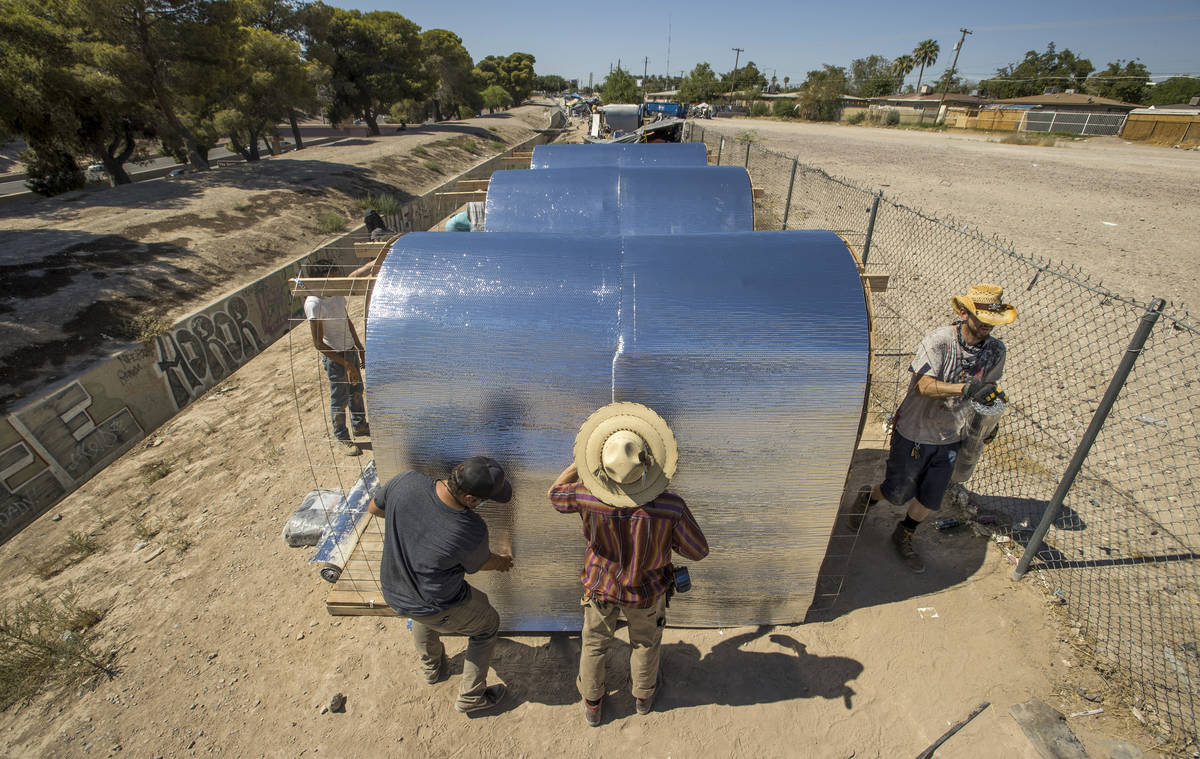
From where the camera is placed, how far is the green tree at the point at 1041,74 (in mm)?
63438

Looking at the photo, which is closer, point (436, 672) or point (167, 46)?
point (436, 672)

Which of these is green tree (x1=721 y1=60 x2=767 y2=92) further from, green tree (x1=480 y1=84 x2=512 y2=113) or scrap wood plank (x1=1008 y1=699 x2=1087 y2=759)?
scrap wood plank (x1=1008 y1=699 x2=1087 y2=759)

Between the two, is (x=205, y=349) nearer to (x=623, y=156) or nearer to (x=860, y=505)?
(x=623, y=156)

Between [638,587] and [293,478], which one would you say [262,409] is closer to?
[293,478]

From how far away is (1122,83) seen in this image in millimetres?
54594

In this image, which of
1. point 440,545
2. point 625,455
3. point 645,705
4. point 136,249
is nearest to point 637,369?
point 625,455

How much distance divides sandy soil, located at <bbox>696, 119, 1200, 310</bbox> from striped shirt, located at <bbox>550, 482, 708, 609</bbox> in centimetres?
930

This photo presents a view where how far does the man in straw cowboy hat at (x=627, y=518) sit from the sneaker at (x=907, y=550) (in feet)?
7.43

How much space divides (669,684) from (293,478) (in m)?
4.05

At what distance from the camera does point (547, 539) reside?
304 centimetres

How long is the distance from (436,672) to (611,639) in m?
1.24

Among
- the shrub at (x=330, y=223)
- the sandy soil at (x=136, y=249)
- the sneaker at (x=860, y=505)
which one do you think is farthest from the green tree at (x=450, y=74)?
the sneaker at (x=860, y=505)

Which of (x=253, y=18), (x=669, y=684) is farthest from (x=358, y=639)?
(x=253, y=18)

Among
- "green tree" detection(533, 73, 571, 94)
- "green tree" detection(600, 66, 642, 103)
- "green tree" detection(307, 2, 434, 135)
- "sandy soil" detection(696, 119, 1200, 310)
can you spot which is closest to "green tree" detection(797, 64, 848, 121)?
"green tree" detection(600, 66, 642, 103)
